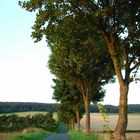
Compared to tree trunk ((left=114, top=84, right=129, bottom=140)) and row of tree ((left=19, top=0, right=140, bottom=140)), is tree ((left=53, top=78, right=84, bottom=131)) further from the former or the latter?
tree trunk ((left=114, top=84, right=129, bottom=140))

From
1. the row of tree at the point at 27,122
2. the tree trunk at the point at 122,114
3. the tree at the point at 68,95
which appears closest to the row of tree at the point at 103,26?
the tree trunk at the point at 122,114

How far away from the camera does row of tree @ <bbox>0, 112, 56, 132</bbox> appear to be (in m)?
133

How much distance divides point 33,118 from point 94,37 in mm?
113474

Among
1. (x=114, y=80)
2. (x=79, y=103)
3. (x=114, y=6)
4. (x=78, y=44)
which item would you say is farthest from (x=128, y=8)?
(x=79, y=103)

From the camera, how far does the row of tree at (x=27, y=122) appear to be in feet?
436

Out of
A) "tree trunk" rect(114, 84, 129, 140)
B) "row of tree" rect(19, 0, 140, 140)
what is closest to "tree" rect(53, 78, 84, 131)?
"row of tree" rect(19, 0, 140, 140)

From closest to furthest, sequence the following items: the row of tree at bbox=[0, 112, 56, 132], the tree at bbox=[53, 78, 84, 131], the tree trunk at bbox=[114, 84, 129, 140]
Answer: the tree trunk at bbox=[114, 84, 129, 140] → the tree at bbox=[53, 78, 84, 131] → the row of tree at bbox=[0, 112, 56, 132]

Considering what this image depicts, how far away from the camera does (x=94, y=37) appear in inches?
1363

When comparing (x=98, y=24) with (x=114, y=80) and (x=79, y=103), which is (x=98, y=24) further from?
(x=79, y=103)

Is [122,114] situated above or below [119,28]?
below

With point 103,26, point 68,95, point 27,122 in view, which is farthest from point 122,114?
point 27,122

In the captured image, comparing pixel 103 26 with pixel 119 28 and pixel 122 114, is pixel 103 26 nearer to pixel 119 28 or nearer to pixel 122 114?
pixel 119 28

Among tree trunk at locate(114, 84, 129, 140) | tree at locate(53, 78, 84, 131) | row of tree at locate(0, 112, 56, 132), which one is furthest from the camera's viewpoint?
row of tree at locate(0, 112, 56, 132)

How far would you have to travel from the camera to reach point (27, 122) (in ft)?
468
